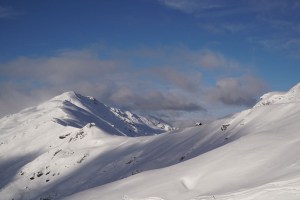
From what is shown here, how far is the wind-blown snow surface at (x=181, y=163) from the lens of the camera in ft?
49.8

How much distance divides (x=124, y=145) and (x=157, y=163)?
23.5 meters

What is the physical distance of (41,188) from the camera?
72688mm

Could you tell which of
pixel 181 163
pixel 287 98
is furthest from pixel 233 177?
pixel 287 98

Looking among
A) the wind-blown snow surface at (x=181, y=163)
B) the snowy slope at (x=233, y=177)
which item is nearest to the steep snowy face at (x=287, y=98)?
the wind-blown snow surface at (x=181, y=163)

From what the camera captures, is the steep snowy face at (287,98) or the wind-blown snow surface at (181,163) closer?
the wind-blown snow surface at (181,163)

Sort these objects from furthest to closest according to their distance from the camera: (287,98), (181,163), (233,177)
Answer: (287,98)
(181,163)
(233,177)

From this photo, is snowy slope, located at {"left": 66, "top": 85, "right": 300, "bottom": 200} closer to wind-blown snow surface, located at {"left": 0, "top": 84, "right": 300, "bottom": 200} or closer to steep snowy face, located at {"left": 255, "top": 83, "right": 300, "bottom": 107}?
wind-blown snow surface, located at {"left": 0, "top": 84, "right": 300, "bottom": 200}

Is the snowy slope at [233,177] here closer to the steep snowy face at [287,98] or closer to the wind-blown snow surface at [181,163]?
the wind-blown snow surface at [181,163]

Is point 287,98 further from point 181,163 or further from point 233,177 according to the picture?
point 233,177

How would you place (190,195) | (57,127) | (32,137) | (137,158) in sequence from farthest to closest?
(32,137)
(57,127)
(137,158)
(190,195)

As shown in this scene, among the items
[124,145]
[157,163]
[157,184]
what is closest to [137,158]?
[157,163]

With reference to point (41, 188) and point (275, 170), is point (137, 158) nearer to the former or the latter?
point (41, 188)

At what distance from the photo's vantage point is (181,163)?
2059cm

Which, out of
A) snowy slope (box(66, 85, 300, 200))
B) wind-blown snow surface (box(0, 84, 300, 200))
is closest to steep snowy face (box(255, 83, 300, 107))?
wind-blown snow surface (box(0, 84, 300, 200))
